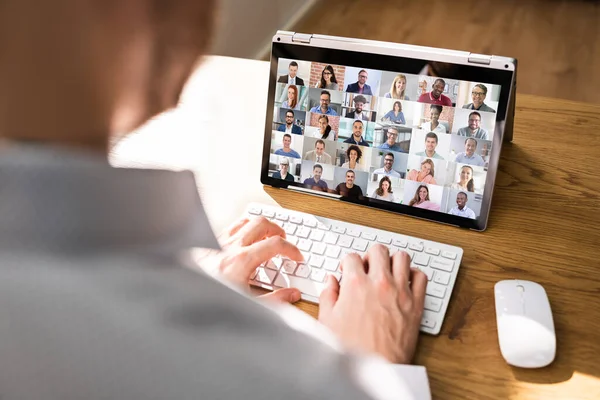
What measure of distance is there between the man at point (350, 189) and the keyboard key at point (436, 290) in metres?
0.22

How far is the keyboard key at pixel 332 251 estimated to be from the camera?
94 centimetres

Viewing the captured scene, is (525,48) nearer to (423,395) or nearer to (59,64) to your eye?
(423,395)

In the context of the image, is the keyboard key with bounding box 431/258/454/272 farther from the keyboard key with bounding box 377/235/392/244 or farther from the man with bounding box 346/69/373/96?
the man with bounding box 346/69/373/96

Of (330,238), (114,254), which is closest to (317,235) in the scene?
(330,238)

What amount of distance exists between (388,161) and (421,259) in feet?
0.57

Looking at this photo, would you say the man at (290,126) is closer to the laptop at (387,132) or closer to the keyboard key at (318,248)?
the laptop at (387,132)

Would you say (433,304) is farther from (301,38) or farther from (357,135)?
(301,38)

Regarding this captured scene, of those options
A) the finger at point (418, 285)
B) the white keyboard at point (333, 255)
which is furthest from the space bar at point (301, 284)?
the finger at point (418, 285)

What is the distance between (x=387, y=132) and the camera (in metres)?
1.03

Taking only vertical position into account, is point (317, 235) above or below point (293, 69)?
below

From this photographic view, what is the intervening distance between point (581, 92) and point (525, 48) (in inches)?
18.6

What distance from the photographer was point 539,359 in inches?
30.1

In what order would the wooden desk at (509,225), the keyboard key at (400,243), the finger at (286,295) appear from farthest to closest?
the keyboard key at (400,243), the finger at (286,295), the wooden desk at (509,225)

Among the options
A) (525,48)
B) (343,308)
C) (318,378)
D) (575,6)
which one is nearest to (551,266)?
(343,308)
